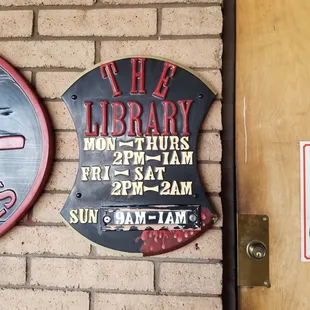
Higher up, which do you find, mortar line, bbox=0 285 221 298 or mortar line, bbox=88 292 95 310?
mortar line, bbox=0 285 221 298

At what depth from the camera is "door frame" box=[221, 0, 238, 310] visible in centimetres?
123

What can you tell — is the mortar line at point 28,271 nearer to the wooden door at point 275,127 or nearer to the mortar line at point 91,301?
the mortar line at point 91,301

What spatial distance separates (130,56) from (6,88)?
15.0 inches

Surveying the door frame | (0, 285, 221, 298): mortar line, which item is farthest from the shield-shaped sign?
the door frame

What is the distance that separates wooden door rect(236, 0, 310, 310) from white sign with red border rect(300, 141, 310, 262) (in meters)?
0.01

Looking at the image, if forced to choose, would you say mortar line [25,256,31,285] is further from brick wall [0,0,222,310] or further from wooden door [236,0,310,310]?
wooden door [236,0,310,310]

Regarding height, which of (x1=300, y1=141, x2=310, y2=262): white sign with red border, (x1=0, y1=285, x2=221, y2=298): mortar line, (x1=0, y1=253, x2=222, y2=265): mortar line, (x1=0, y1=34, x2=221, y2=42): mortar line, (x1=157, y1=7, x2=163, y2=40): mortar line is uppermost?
(x1=157, y1=7, x2=163, y2=40): mortar line

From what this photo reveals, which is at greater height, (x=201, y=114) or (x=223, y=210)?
(x=201, y=114)

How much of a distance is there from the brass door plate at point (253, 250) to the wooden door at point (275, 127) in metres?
0.02

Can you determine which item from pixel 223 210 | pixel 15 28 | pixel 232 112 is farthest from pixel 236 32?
pixel 15 28

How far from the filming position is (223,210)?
1.24 m

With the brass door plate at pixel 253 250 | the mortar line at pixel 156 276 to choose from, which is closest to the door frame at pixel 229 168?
the brass door plate at pixel 253 250

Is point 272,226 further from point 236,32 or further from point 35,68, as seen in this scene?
point 35,68

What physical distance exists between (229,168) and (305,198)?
25 cm
